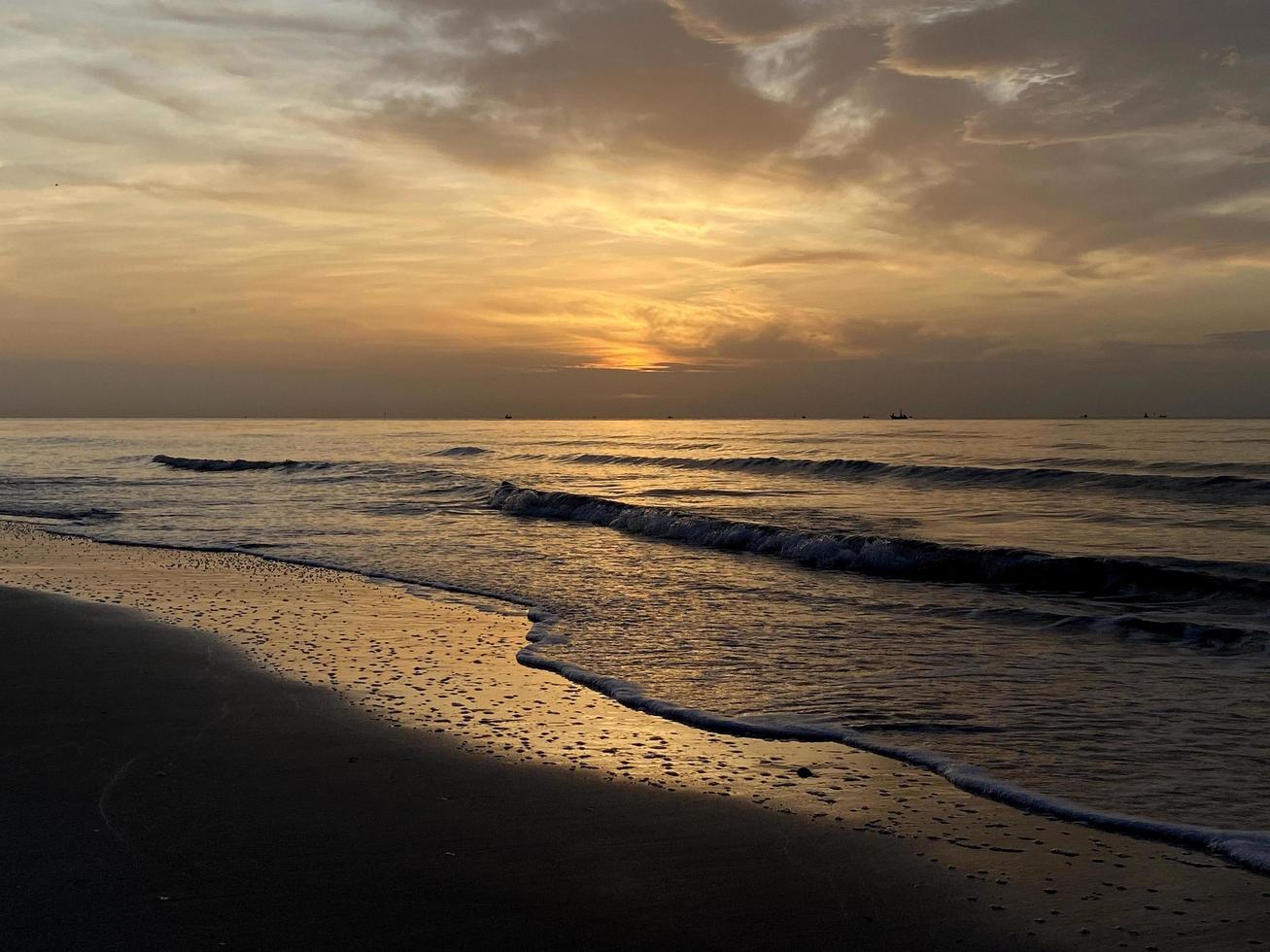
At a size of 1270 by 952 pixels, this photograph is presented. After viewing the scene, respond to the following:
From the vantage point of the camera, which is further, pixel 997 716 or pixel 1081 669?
pixel 1081 669

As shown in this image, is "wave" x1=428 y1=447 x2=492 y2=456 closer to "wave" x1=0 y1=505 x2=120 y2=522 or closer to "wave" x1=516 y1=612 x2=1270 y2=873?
"wave" x1=0 y1=505 x2=120 y2=522

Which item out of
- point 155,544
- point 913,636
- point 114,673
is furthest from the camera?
point 155,544

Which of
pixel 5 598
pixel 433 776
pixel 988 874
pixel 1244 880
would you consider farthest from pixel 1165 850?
pixel 5 598

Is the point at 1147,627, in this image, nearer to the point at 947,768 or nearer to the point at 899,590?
the point at 899,590

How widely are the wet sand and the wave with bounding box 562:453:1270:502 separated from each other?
23.3 metres

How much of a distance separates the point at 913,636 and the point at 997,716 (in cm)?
326

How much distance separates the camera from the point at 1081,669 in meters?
8.95

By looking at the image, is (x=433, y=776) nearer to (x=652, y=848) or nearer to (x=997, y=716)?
(x=652, y=848)

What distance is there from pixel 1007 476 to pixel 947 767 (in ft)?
94.3

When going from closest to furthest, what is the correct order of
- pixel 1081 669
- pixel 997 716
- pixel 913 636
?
pixel 997 716 < pixel 1081 669 < pixel 913 636

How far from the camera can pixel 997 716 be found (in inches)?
288

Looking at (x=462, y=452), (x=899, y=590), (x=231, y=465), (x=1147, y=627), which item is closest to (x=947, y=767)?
(x=1147, y=627)

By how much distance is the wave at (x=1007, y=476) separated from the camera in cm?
2688

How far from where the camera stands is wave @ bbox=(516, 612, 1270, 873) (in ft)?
16.2
